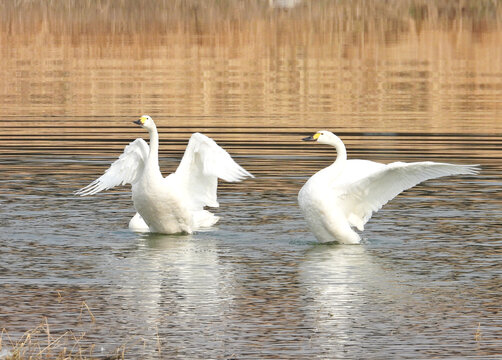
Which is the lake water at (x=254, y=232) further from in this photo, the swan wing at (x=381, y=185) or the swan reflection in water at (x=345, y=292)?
the swan wing at (x=381, y=185)

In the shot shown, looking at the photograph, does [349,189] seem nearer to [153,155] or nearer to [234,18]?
[153,155]

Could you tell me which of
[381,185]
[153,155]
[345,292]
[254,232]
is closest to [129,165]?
[153,155]

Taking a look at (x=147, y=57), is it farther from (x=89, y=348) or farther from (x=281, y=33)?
(x=89, y=348)

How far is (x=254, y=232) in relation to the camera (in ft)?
50.9

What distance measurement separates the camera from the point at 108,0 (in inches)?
1940

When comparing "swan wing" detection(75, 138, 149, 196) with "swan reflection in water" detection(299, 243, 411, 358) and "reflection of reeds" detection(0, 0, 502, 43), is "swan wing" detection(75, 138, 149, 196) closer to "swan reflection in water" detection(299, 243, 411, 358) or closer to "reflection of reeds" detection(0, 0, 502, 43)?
"swan reflection in water" detection(299, 243, 411, 358)

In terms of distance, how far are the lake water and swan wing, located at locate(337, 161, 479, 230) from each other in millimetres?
324

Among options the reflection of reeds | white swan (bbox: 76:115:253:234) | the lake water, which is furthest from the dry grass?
the reflection of reeds

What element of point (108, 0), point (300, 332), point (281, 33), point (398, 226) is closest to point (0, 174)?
point (398, 226)

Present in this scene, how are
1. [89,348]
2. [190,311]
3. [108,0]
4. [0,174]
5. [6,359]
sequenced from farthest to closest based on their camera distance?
1. [108,0]
2. [0,174]
3. [190,311]
4. [89,348]
5. [6,359]

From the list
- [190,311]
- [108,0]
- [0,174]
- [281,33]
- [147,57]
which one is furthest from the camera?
[108,0]

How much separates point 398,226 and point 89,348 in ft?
21.1

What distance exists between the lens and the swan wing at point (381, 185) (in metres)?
15.1

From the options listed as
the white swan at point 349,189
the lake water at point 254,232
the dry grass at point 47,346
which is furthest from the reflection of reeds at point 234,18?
the dry grass at point 47,346
